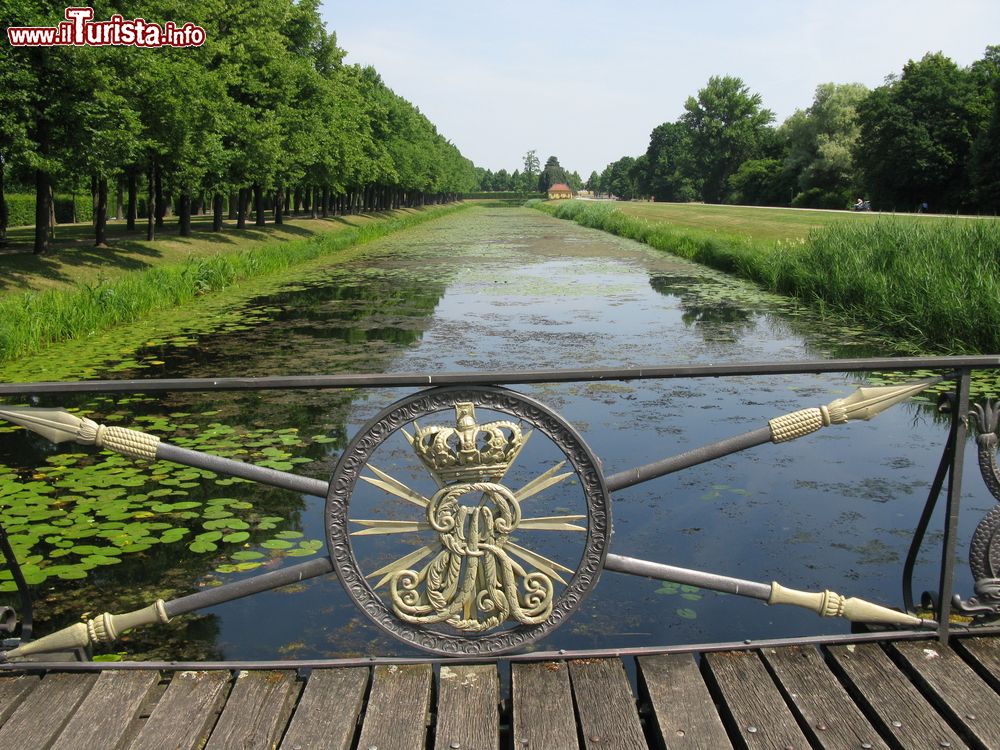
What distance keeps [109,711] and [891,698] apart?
2516mm

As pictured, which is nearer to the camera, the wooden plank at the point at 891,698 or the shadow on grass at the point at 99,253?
the wooden plank at the point at 891,698

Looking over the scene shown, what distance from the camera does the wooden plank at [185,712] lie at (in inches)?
103

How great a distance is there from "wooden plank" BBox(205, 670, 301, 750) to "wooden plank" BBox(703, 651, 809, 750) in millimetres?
1433

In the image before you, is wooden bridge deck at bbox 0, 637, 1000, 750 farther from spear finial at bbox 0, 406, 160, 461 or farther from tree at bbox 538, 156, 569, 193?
tree at bbox 538, 156, 569, 193

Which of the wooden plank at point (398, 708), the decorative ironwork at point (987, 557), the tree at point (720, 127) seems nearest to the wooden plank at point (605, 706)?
the wooden plank at point (398, 708)

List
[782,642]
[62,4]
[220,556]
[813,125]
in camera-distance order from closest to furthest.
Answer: [782,642], [220,556], [62,4], [813,125]

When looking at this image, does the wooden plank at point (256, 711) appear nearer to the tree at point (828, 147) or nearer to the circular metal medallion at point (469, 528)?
the circular metal medallion at point (469, 528)

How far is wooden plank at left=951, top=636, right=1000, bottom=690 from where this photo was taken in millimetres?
2938

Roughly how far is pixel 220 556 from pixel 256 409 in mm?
3761

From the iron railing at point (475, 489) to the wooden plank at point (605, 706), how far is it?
11cm

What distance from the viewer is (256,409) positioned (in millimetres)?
8820

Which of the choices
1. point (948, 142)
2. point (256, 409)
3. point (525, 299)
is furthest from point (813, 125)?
point (256, 409)

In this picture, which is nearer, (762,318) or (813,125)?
(762,318)

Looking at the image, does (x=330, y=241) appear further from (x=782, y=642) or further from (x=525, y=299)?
(x=782, y=642)
